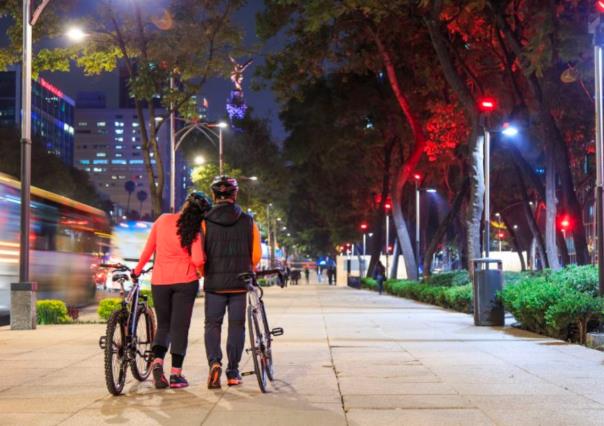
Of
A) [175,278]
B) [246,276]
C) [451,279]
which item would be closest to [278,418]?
[246,276]

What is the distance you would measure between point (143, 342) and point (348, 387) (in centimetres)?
209

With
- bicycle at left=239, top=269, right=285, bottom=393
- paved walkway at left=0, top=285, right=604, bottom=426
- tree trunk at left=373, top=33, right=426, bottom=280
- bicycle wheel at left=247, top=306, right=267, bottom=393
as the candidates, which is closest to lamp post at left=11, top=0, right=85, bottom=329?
paved walkway at left=0, top=285, right=604, bottom=426

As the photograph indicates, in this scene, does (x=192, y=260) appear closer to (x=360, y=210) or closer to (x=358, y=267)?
(x=360, y=210)

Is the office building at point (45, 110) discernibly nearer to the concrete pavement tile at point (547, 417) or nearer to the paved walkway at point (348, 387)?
the paved walkway at point (348, 387)

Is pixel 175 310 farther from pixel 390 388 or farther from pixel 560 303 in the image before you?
pixel 560 303

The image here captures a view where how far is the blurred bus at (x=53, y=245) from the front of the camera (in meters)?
20.3

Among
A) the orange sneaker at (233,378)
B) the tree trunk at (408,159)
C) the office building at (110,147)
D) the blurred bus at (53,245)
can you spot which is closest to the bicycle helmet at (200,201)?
the orange sneaker at (233,378)

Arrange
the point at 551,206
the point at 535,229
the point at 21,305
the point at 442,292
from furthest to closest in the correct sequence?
the point at 535,229, the point at 442,292, the point at 551,206, the point at 21,305

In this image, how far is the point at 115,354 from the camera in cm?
791

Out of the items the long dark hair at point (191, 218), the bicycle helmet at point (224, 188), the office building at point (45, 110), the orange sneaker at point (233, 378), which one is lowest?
the orange sneaker at point (233, 378)

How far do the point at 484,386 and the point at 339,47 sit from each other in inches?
938

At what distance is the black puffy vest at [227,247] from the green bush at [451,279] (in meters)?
21.0

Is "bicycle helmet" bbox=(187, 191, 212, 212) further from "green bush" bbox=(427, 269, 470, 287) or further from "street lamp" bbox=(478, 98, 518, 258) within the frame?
"green bush" bbox=(427, 269, 470, 287)

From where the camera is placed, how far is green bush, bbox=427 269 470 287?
94.5 feet
